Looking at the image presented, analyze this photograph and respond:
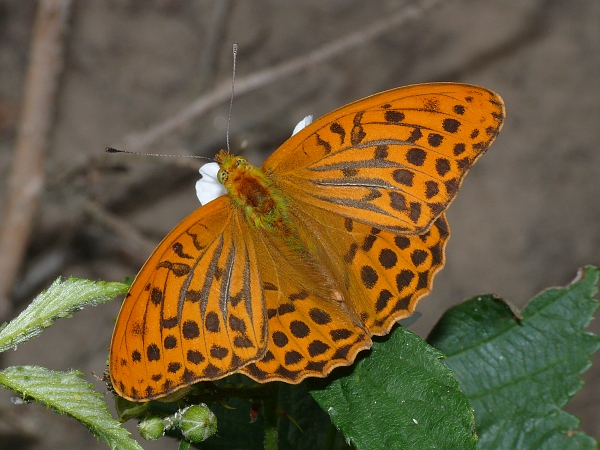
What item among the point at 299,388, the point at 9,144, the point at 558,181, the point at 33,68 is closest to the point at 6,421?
the point at 9,144

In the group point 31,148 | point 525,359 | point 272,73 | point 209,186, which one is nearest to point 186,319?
point 209,186

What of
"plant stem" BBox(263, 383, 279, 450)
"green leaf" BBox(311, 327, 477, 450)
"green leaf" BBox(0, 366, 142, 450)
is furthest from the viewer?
"plant stem" BBox(263, 383, 279, 450)

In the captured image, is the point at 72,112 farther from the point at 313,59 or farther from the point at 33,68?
the point at 313,59

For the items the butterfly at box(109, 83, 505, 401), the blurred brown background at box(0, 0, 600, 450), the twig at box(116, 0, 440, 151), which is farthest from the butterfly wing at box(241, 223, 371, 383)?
the blurred brown background at box(0, 0, 600, 450)

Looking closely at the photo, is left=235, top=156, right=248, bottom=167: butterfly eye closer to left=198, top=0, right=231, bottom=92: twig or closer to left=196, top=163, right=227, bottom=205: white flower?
left=196, top=163, right=227, bottom=205: white flower

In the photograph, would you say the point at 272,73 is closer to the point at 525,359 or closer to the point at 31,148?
the point at 31,148
